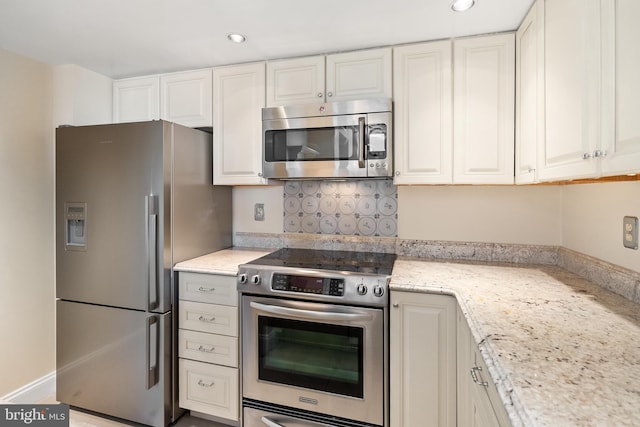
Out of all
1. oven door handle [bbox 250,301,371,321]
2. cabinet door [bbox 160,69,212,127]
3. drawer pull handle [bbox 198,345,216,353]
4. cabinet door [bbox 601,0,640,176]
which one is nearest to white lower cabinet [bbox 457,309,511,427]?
oven door handle [bbox 250,301,371,321]

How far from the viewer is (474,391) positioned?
118 cm

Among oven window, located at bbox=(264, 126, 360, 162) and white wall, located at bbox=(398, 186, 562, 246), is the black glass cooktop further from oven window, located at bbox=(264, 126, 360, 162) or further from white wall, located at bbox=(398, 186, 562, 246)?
oven window, located at bbox=(264, 126, 360, 162)

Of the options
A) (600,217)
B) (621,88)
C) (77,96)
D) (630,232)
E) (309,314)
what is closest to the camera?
(621,88)

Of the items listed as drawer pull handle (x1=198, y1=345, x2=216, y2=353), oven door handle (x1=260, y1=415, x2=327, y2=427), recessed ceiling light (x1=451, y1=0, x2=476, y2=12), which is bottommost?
oven door handle (x1=260, y1=415, x2=327, y2=427)

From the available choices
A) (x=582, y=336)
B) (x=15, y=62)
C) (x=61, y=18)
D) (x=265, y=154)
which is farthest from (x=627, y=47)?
(x=15, y=62)

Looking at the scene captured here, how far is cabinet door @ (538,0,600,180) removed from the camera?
3.43 feet

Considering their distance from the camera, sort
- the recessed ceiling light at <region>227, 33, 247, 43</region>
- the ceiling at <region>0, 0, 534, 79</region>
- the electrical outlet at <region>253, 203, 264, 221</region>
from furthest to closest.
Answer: the electrical outlet at <region>253, 203, 264, 221</region> < the recessed ceiling light at <region>227, 33, 247, 43</region> < the ceiling at <region>0, 0, 534, 79</region>

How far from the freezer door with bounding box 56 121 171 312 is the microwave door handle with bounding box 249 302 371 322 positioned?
2.03 ft

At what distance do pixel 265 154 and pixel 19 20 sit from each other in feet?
4.71

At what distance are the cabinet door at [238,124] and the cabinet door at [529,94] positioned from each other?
4.93 ft

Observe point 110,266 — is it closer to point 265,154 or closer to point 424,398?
point 265,154

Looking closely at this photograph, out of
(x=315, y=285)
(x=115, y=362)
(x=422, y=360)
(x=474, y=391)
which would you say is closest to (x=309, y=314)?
(x=315, y=285)

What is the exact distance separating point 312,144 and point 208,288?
42.0 inches

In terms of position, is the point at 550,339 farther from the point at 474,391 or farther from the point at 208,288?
the point at 208,288
